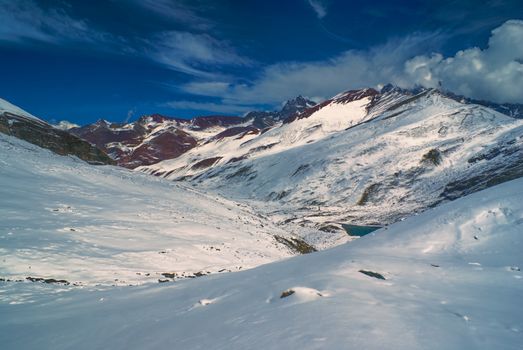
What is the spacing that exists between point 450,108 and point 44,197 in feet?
499

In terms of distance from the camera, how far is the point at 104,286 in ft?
50.2

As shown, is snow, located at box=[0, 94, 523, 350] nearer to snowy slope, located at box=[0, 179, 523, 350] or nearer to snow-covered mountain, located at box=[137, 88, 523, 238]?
snowy slope, located at box=[0, 179, 523, 350]

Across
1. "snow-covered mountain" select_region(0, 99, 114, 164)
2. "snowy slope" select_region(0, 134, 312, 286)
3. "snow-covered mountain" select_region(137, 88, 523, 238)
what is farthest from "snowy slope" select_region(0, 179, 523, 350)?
"snow-covered mountain" select_region(137, 88, 523, 238)

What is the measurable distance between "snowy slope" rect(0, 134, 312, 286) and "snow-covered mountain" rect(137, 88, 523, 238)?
47.6 meters

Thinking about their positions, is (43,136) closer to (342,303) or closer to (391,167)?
(342,303)

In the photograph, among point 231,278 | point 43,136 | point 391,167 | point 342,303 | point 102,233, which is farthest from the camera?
point 391,167

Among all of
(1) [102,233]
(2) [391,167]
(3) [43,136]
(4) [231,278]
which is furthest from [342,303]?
(2) [391,167]

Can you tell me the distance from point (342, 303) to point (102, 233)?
60.8 feet

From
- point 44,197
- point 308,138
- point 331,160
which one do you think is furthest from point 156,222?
point 308,138

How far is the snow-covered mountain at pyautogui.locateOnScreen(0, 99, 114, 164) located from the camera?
5202 centimetres

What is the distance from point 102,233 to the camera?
72.5 ft

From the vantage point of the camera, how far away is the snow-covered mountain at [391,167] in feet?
296

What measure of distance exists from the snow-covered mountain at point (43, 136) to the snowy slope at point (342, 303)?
46.9 meters

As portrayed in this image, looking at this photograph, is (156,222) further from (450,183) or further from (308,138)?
(308,138)
